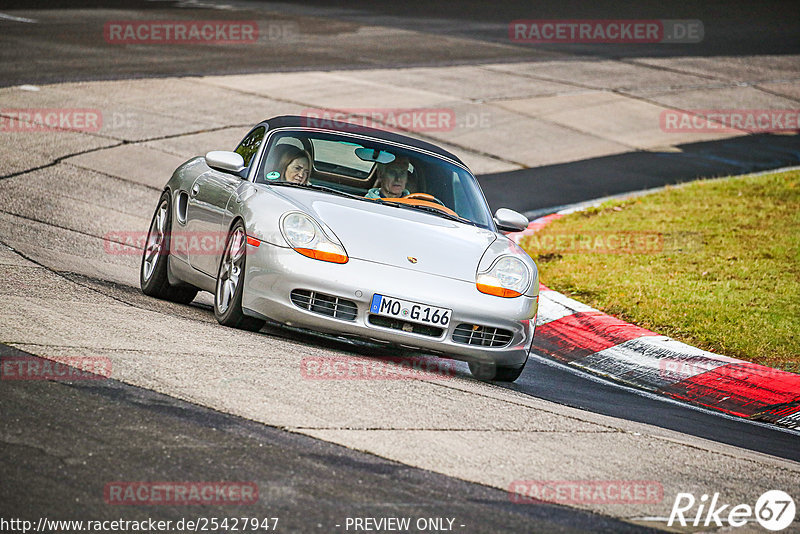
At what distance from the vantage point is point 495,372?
7.34 m

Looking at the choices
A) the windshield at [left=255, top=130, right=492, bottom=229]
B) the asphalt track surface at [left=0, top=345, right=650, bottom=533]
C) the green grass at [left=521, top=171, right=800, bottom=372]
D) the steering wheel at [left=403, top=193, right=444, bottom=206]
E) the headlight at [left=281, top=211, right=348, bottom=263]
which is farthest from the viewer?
the green grass at [left=521, top=171, right=800, bottom=372]

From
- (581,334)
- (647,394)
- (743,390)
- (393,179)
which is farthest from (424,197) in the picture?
(743,390)

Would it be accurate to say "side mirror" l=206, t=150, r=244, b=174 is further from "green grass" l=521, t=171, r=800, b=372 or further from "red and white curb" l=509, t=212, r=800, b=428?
"green grass" l=521, t=171, r=800, b=372

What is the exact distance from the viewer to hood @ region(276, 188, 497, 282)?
6.91 metres

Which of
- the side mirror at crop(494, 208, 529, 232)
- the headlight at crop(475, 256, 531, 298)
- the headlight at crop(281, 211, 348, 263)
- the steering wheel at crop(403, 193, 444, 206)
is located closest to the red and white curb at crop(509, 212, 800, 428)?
the side mirror at crop(494, 208, 529, 232)

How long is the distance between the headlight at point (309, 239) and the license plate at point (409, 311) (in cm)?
34

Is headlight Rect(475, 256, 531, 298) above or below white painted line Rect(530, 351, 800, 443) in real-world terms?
above

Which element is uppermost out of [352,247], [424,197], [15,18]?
[15,18]

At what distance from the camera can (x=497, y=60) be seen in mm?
25047

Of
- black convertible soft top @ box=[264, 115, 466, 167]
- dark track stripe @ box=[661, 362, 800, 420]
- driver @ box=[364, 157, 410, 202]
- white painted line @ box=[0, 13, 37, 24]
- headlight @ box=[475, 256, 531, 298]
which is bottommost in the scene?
dark track stripe @ box=[661, 362, 800, 420]

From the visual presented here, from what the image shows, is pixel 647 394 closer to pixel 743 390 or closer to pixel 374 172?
pixel 743 390

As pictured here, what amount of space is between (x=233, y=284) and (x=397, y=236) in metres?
1.07

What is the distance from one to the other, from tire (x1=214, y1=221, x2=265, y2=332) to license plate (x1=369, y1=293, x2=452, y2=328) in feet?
2.77

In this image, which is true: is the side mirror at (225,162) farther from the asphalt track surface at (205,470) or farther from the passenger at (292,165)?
the asphalt track surface at (205,470)
